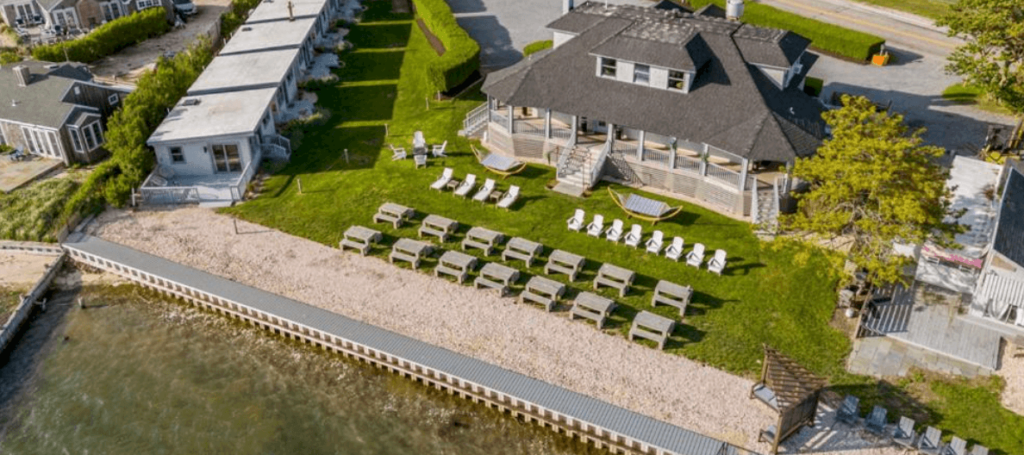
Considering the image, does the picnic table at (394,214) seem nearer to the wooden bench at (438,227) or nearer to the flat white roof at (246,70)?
the wooden bench at (438,227)

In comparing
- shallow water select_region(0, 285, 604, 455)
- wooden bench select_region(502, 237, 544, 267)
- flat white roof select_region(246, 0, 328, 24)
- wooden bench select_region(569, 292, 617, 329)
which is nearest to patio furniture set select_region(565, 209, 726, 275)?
wooden bench select_region(502, 237, 544, 267)

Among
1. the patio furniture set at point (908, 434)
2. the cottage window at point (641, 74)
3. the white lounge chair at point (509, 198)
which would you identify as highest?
the cottage window at point (641, 74)

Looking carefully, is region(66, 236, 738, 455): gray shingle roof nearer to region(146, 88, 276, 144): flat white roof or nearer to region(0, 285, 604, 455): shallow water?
region(0, 285, 604, 455): shallow water

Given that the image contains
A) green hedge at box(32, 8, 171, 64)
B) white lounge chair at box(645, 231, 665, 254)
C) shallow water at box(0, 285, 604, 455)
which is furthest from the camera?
green hedge at box(32, 8, 171, 64)

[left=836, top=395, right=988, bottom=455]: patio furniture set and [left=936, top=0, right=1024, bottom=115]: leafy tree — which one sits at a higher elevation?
[left=936, top=0, right=1024, bottom=115]: leafy tree

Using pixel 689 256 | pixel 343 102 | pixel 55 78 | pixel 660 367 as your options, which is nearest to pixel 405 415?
pixel 660 367

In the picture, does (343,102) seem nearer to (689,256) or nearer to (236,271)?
(236,271)

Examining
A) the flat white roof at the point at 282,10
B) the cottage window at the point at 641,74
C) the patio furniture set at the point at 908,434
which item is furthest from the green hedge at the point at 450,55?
the patio furniture set at the point at 908,434

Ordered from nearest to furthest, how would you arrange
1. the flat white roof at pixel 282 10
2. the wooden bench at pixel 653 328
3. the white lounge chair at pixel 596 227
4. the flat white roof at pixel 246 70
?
the wooden bench at pixel 653 328 → the white lounge chair at pixel 596 227 → the flat white roof at pixel 246 70 → the flat white roof at pixel 282 10

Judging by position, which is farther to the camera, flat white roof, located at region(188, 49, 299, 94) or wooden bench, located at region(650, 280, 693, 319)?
flat white roof, located at region(188, 49, 299, 94)
